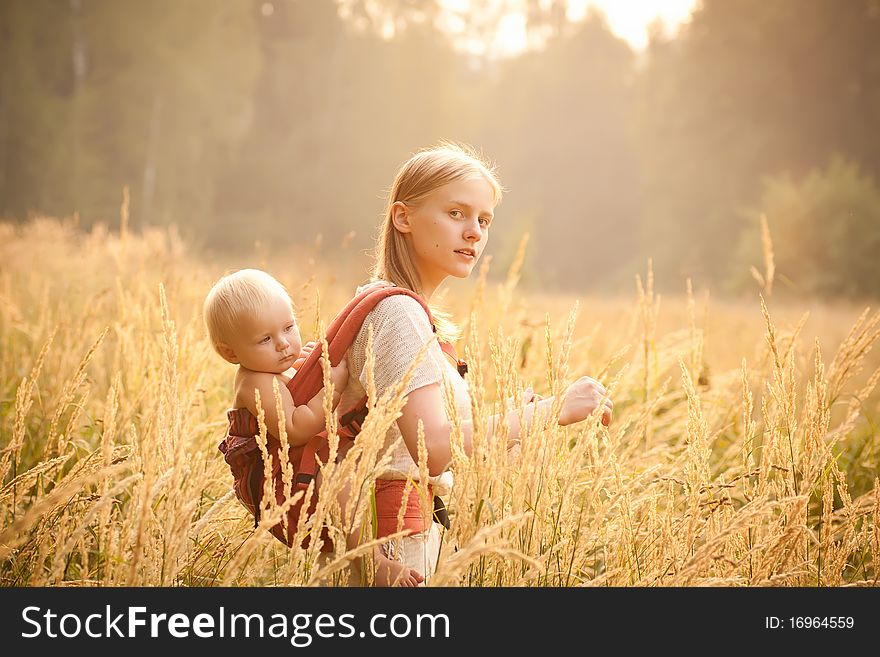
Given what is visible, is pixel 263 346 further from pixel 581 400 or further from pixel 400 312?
pixel 581 400

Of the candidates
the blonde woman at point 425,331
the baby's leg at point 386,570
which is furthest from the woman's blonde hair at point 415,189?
the baby's leg at point 386,570

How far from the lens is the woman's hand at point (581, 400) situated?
147 cm

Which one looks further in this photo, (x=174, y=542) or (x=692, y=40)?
(x=692, y=40)

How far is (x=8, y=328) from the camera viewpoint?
12.2 ft

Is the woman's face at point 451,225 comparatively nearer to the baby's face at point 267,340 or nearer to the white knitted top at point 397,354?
the white knitted top at point 397,354

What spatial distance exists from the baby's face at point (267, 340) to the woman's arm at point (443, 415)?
0.27 m

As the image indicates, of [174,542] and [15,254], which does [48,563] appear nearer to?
[174,542]

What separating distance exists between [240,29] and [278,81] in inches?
149

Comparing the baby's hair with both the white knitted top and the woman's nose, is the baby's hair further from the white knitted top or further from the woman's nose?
the woman's nose

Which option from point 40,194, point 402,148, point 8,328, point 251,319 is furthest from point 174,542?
point 402,148

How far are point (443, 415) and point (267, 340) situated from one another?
0.37 meters

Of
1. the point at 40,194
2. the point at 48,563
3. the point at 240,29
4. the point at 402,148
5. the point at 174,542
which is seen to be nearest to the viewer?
the point at 174,542

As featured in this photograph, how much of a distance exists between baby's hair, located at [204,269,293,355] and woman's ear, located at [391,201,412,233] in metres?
0.31
